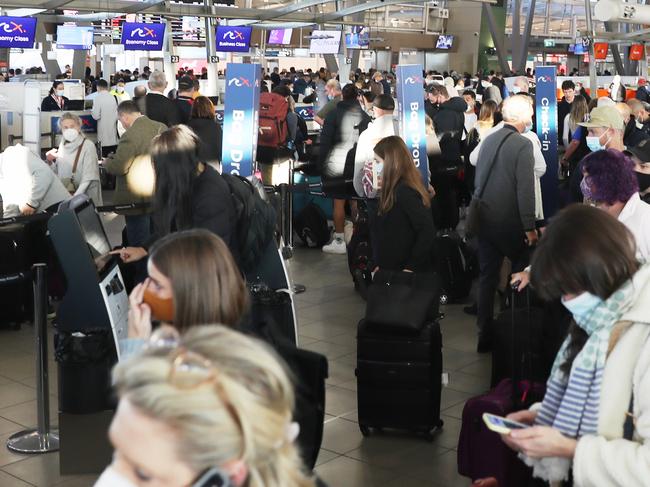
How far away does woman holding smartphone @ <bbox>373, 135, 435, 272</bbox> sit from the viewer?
5.89 m

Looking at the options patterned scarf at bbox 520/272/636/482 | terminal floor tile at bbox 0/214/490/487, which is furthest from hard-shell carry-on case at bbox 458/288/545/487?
patterned scarf at bbox 520/272/636/482

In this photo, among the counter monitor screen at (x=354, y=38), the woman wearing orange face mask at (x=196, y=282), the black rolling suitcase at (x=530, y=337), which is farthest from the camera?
the counter monitor screen at (x=354, y=38)

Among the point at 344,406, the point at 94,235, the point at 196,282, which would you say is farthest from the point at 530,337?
the point at 94,235

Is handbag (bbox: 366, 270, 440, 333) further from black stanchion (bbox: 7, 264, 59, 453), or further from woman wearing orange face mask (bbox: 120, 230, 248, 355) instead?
woman wearing orange face mask (bbox: 120, 230, 248, 355)

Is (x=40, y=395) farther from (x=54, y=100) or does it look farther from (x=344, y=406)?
(x=54, y=100)

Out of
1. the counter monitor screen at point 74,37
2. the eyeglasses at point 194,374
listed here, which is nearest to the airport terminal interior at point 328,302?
the eyeglasses at point 194,374

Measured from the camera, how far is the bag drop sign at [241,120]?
26.7 feet

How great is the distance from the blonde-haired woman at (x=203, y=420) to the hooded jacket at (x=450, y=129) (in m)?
8.32

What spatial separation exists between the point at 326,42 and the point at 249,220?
26279 mm

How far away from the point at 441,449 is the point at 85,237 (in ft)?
6.96

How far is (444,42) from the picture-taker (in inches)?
1762

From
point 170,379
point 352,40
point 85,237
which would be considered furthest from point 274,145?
point 352,40

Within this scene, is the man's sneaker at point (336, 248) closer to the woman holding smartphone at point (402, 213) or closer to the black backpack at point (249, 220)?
the woman holding smartphone at point (402, 213)

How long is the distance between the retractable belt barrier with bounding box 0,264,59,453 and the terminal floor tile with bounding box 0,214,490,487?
76mm
